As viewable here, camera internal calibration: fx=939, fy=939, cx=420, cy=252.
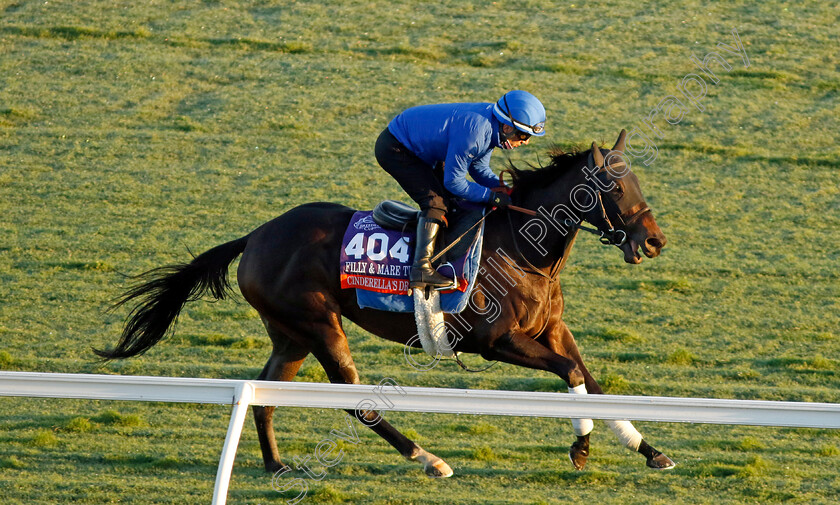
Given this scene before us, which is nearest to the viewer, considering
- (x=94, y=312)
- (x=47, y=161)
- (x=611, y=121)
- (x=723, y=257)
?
(x=94, y=312)

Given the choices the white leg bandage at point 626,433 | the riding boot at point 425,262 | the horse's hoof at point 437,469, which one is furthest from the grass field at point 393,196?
the riding boot at point 425,262

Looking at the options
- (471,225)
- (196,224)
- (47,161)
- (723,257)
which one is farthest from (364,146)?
(471,225)

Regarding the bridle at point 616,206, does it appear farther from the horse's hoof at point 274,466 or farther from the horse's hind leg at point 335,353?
the horse's hoof at point 274,466

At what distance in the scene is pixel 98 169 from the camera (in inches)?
346

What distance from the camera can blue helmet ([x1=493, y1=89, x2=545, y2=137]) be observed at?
430 cm

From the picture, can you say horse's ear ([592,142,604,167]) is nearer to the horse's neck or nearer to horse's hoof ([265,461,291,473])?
the horse's neck

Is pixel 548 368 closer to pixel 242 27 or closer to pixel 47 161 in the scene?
pixel 47 161

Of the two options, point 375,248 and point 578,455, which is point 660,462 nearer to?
point 578,455


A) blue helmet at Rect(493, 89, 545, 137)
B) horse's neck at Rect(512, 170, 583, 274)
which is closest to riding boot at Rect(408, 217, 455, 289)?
horse's neck at Rect(512, 170, 583, 274)

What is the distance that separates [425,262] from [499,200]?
48cm

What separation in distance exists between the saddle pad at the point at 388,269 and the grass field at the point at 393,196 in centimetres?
86

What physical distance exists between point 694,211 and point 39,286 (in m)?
5.48

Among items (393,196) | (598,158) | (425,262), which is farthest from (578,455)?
(393,196)

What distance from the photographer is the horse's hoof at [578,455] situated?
4441 mm
